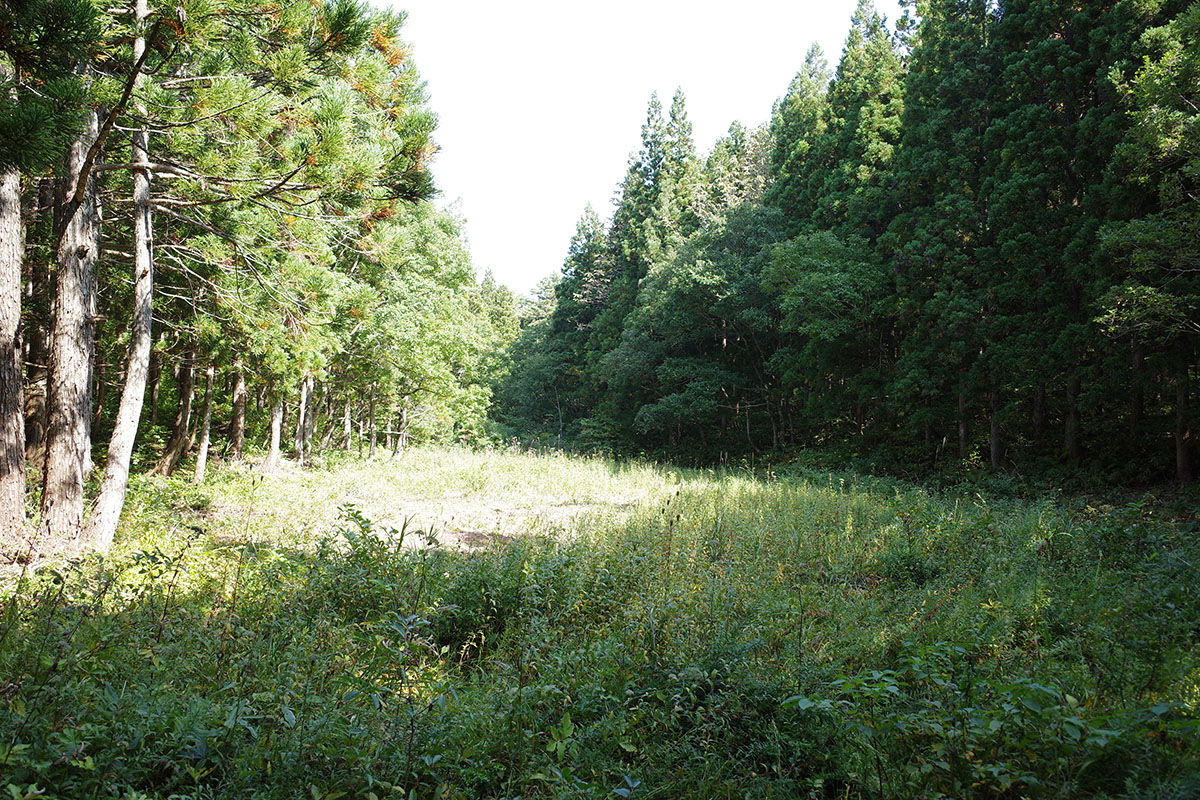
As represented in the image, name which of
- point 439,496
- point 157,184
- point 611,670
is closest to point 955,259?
point 439,496

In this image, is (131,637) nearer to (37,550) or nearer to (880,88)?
(37,550)

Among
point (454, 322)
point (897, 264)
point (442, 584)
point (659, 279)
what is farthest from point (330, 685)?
point (659, 279)

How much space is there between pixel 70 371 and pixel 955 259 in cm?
1790

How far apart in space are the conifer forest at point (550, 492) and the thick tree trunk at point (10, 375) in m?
0.03

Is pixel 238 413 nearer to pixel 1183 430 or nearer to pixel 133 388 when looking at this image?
pixel 133 388

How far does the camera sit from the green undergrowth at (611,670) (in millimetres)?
2217

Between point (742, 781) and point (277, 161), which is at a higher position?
point (277, 161)

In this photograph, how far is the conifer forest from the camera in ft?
8.14

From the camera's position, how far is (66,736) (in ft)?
6.85

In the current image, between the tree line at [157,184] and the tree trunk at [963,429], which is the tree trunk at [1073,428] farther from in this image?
the tree line at [157,184]

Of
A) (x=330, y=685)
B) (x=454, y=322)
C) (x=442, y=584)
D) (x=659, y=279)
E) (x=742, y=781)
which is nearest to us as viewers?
(x=742, y=781)

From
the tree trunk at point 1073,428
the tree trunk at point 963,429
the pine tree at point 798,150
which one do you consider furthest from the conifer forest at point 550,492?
the pine tree at point 798,150

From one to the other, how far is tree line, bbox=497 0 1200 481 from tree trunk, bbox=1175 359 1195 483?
8cm

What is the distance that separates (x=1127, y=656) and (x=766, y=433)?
73.5 ft
